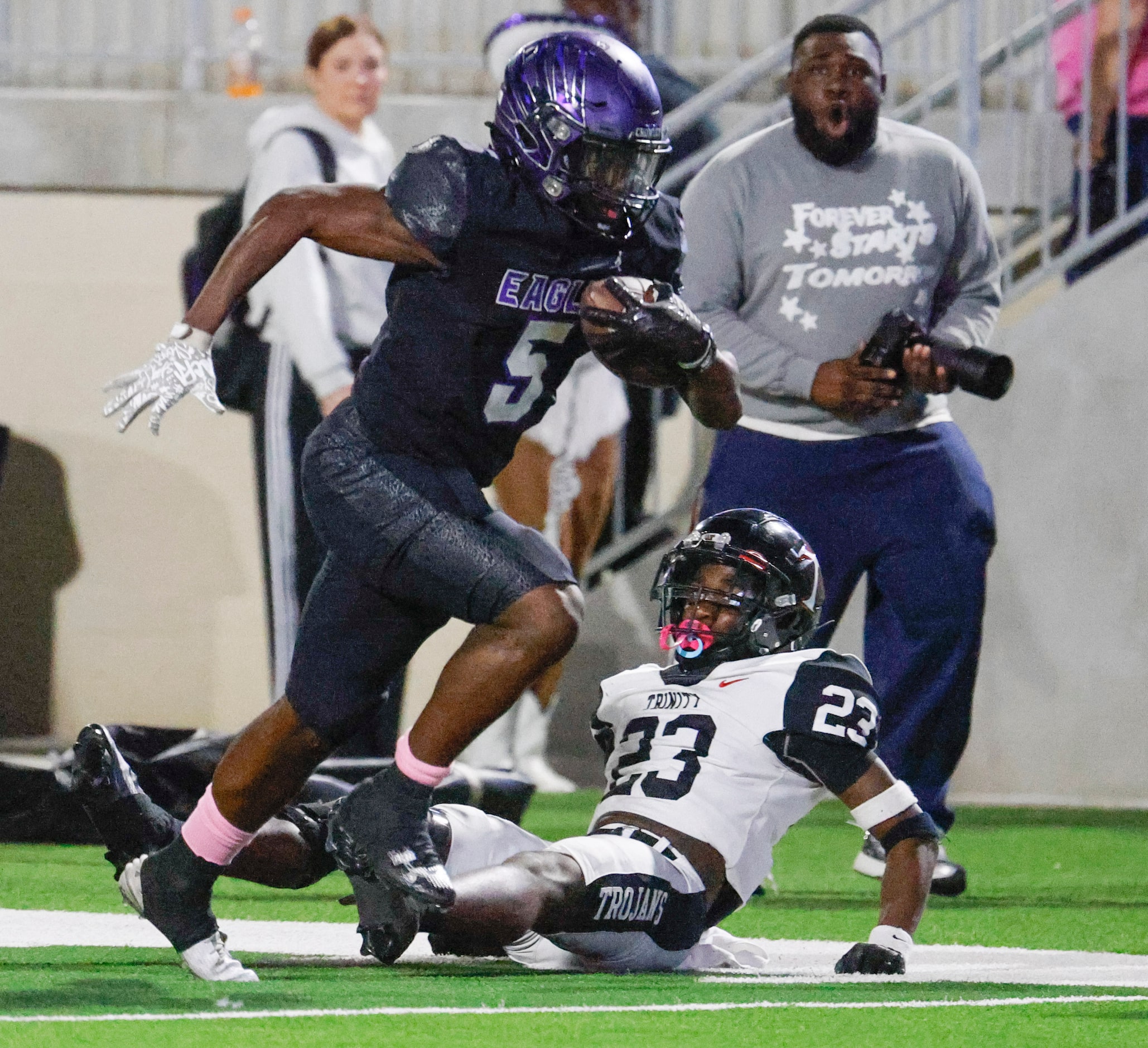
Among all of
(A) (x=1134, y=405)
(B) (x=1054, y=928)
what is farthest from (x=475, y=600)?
(A) (x=1134, y=405)

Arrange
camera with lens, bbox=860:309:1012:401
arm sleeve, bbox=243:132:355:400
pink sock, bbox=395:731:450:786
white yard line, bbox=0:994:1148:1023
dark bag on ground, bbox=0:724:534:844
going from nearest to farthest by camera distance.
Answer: white yard line, bbox=0:994:1148:1023
pink sock, bbox=395:731:450:786
camera with lens, bbox=860:309:1012:401
dark bag on ground, bbox=0:724:534:844
arm sleeve, bbox=243:132:355:400

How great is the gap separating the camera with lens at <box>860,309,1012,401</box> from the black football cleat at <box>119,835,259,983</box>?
6.78ft

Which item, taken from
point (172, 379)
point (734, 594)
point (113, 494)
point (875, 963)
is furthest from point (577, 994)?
point (113, 494)

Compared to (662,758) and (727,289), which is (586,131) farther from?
(727,289)

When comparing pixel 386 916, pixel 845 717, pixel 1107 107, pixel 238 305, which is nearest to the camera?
pixel 386 916

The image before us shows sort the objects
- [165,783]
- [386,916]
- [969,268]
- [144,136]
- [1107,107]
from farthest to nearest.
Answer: [144,136] → [1107,107] → [165,783] → [969,268] → [386,916]

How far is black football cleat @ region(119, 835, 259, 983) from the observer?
3.69 meters

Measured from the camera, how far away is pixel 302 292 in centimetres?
672

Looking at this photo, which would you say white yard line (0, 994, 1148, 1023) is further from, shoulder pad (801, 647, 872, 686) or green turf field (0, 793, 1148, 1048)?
shoulder pad (801, 647, 872, 686)

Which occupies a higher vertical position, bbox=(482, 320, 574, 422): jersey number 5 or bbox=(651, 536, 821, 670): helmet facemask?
bbox=(482, 320, 574, 422): jersey number 5

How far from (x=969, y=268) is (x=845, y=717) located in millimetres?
1874

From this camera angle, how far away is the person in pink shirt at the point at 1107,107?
7.48 m

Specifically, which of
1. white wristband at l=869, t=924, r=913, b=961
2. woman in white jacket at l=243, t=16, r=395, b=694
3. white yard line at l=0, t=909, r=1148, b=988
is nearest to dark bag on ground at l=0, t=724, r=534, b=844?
white yard line at l=0, t=909, r=1148, b=988

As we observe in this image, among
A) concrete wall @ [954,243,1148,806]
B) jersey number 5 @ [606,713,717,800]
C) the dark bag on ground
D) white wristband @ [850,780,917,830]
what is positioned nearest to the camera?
white wristband @ [850,780,917,830]
